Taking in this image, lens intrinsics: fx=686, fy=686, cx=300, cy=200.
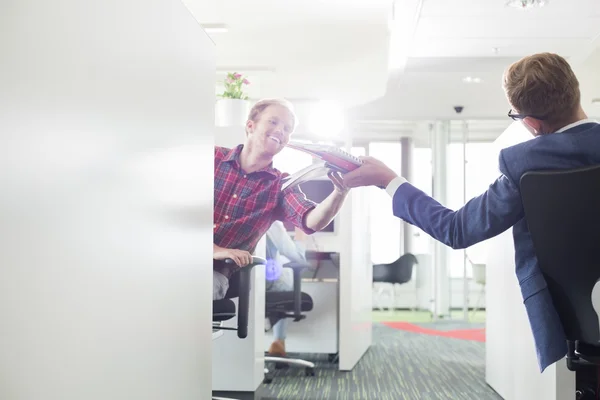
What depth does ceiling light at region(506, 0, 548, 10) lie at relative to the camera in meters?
4.48

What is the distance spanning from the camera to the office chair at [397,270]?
27.8ft

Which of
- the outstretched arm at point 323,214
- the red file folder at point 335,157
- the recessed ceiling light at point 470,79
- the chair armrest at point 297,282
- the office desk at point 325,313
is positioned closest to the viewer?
the red file folder at point 335,157

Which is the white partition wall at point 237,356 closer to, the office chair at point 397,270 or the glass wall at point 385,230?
the office chair at point 397,270

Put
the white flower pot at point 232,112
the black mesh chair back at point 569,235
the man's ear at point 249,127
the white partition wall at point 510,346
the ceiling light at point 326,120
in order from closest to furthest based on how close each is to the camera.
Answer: the black mesh chair back at point 569,235 → the white partition wall at point 510,346 → the man's ear at point 249,127 → the white flower pot at point 232,112 → the ceiling light at point 326,120

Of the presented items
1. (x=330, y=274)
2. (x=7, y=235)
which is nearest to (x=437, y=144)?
(x=330, y=274)

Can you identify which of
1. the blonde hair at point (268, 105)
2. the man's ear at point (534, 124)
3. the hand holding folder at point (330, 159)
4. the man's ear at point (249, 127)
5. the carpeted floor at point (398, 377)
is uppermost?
the blonde hair at point (268, 105)

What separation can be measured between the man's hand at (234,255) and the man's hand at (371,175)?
1074 mm

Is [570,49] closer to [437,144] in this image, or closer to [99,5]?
[437,144]

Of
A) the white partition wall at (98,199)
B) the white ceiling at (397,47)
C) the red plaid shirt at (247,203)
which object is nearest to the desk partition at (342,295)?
the white ceiling at (397,47)

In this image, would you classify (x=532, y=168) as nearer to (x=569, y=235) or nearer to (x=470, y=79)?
(x=569, y=235)

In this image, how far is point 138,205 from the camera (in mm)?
1398

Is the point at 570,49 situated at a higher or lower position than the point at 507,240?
higher

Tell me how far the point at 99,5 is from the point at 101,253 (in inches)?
16.9

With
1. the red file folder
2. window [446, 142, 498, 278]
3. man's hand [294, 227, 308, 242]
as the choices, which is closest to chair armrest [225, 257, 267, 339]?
the red file folder
